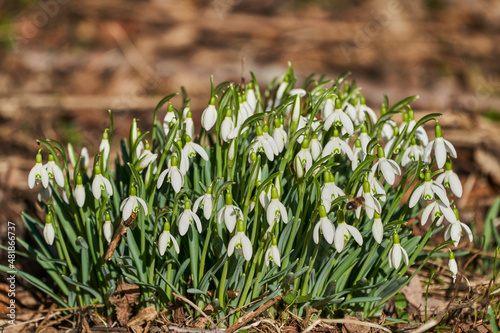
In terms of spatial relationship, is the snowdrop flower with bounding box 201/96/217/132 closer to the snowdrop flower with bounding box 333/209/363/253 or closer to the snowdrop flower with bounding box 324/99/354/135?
the snowdrop flower with bounding box 324/99/354/135

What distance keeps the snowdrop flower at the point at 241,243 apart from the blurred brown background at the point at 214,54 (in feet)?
9.89

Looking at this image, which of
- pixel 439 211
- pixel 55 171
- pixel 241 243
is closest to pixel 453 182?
pixel 439 211

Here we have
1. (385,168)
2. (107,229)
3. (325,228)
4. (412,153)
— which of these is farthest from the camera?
(412,153)

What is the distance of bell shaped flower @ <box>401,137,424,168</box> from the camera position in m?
2.08

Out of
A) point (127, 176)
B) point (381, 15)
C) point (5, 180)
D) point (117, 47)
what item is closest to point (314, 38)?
point (381, 15)

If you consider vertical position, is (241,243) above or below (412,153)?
below

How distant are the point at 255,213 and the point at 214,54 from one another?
15.4 feet

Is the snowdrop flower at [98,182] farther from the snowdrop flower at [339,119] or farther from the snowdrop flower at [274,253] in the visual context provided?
the snowdrop flower at [339,119]

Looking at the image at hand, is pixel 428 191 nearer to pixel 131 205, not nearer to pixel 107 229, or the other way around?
pixel 131 205

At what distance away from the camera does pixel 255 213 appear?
1.89 meters

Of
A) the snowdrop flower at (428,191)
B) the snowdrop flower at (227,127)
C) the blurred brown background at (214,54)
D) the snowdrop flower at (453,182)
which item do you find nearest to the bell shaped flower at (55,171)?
the snowdrop flower at (227,127)

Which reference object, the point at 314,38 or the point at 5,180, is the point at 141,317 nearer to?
the point at 5,180

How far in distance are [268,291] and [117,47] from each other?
503 cm

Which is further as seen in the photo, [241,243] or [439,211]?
[439,211]
